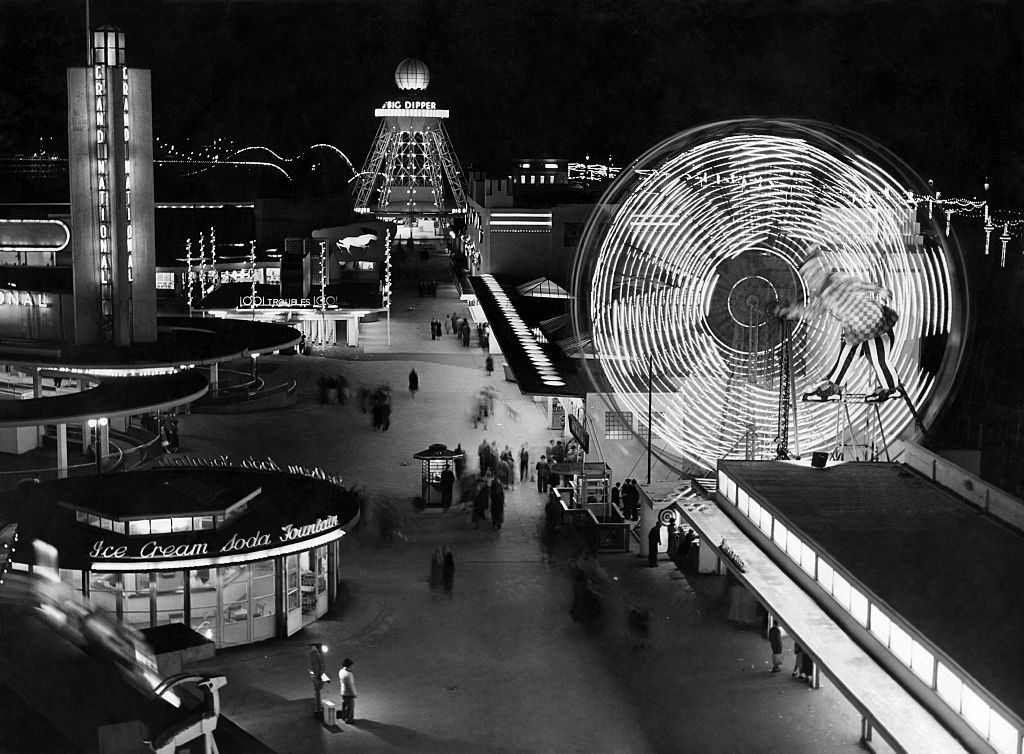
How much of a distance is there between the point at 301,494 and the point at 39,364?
1093 cm

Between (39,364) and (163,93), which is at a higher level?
(163,93)

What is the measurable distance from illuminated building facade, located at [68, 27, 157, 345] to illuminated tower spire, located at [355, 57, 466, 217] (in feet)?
147

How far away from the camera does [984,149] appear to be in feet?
295

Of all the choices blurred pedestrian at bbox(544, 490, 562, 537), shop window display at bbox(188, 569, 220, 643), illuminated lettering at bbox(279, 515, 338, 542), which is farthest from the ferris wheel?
shop window display at bbox(188, 569, 220, 643)

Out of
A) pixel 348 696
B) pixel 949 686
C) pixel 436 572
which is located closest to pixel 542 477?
pixel 436 572

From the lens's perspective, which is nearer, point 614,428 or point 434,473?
Answer: point 434,473

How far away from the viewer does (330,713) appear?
576 inches

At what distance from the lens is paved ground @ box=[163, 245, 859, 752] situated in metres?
14.4

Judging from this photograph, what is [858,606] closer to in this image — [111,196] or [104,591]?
[104,591]

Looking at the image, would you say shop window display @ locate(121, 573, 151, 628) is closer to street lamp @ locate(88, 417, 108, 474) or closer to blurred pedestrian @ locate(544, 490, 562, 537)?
street lamp @ locate(88, 417, 108, 474)

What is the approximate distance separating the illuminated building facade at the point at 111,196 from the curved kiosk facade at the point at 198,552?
12.0 m

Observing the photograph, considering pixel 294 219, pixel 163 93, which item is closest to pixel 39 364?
pixel 294 219

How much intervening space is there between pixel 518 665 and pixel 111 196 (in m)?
16.6

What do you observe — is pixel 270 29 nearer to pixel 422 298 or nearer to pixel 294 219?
pixel 294 219
